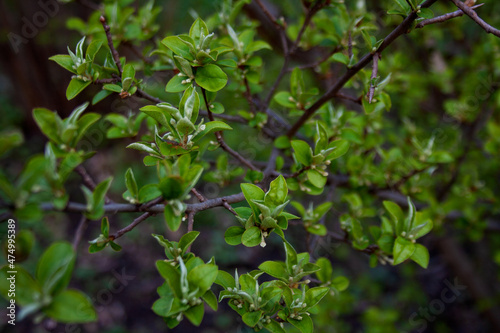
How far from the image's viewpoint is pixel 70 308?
0.76 m

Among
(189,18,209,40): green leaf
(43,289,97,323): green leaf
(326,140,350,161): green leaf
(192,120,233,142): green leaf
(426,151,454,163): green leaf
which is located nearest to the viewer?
(43,289,97,323): green leaf

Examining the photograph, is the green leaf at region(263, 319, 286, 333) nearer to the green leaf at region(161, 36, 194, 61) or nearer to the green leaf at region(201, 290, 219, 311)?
the green leaf at region(201, 290, 219, 311)

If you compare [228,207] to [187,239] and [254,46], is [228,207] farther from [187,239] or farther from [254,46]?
[254,46]

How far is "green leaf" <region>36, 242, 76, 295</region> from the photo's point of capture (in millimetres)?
758

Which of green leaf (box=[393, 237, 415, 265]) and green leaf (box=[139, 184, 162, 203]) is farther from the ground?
green leaf (box=[139, 184, 162, 203])

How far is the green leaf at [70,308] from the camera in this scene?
74 centimetres

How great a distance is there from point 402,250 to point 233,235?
1.98 ft

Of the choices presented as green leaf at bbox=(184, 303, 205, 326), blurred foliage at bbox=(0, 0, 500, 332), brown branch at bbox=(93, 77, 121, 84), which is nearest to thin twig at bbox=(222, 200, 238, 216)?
blurred foliage at bbox=(0, 0, 500, 332)

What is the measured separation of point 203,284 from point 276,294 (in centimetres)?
26

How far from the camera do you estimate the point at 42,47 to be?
4.67m

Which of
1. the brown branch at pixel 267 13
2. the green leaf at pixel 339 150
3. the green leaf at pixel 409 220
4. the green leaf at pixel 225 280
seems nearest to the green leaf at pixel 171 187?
the green leaf at pixel 225 280

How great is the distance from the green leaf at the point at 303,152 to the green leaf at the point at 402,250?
430 mm

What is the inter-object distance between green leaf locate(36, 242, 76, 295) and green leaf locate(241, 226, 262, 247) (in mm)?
464

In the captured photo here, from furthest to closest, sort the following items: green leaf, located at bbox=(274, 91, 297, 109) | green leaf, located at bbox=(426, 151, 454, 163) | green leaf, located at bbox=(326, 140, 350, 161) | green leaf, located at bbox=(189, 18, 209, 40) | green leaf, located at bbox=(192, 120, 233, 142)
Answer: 1. green leaf, located at bbox=(426, 151, 454, 163)
2. green leaf, located at bbox=(274, 91, 297, 109)
3. green leaf, located at bbox=(326, 140, 350, 161)
4. green leaf, located at bbox=(189, 18, 209, 40)
5. green leaf, located at bbox=(192, 120, 233, 142)
